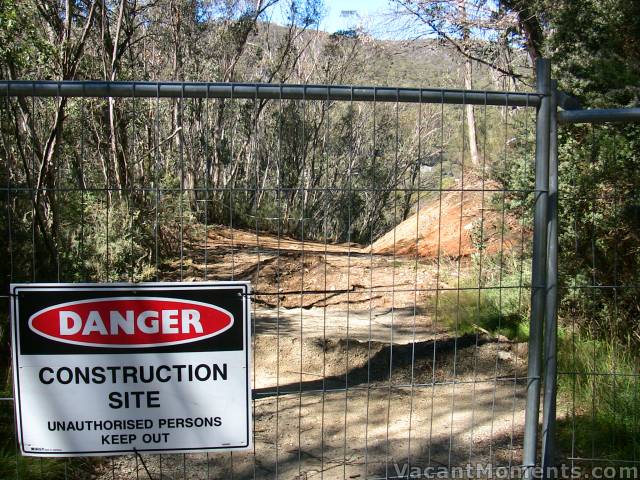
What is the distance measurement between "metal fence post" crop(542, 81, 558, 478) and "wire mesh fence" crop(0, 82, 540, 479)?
175mm

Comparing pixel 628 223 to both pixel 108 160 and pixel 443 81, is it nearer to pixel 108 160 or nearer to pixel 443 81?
pixel 108 160

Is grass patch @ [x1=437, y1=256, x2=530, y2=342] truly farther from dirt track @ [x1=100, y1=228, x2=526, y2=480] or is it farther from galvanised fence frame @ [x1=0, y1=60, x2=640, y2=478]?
galvanised fence frame @ [x1=0, y1=60, x2=640, y2=478]

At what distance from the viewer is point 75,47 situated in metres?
10.9

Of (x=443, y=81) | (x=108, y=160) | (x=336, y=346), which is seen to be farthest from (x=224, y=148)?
(x=336, y=346)

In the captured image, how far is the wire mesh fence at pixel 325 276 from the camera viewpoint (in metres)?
3.36

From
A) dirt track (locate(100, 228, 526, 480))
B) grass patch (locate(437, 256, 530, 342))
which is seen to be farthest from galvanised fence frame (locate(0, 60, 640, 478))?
grass patch (locate(437, 256, 530, 342))

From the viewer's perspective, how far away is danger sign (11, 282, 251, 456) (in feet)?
9.89

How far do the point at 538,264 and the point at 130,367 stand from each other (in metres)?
2.01

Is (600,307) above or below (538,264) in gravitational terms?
below

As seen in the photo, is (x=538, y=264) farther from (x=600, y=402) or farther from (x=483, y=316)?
(x=483, y=316)

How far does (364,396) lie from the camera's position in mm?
5332

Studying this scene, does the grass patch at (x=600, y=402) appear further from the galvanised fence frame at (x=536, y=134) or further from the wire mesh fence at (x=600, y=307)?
the galvanised fence frame at (x=536, y=134)

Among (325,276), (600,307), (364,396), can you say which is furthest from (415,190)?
(600,307)

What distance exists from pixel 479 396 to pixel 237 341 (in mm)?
2996
